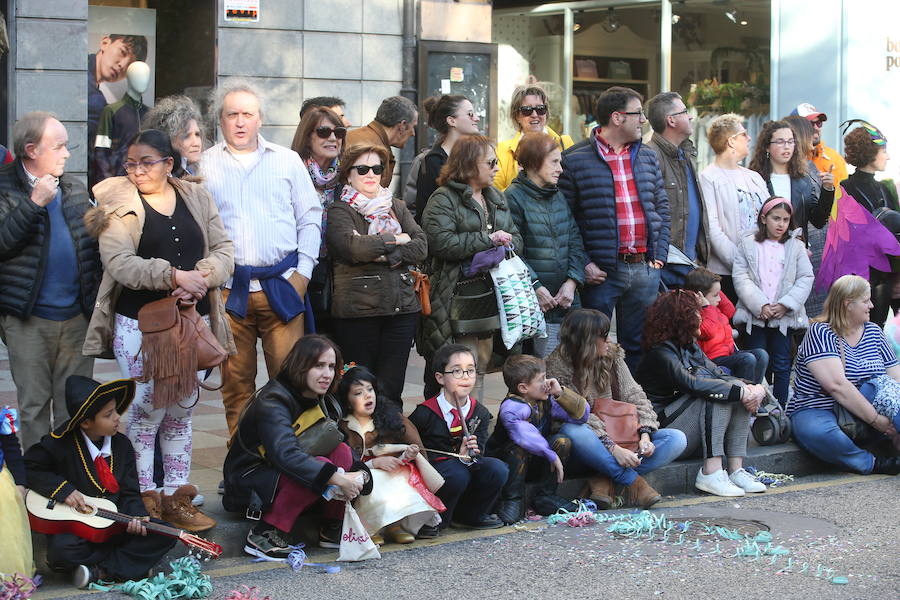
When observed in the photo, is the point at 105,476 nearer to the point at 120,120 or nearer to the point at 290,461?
the point at 290,461

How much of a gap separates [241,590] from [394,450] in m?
1.19

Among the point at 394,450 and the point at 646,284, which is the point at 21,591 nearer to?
the point at 394,450

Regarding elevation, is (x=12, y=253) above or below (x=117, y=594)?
above

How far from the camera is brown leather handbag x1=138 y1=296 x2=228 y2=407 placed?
610 cm

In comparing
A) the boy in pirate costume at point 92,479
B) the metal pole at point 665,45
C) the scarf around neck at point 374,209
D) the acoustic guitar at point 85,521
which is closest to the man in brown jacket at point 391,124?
the scarf around neck at point 374,209

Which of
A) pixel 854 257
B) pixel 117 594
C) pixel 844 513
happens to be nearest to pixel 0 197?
pixel 117 594

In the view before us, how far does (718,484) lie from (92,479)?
372cm

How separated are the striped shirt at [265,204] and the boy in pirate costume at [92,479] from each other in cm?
132

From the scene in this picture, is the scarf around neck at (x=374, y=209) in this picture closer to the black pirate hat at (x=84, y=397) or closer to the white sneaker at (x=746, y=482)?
the black pirate hat at (x=84, y=397)

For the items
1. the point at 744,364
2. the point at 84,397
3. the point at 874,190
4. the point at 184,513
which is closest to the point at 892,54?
the point at 874,190

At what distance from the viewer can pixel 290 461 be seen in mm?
6043

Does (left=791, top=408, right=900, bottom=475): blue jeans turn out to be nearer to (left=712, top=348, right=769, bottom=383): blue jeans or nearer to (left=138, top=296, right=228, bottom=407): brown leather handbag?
(left=712, top=348, right=769, bottom=383): blue jeans

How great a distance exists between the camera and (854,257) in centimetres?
1017

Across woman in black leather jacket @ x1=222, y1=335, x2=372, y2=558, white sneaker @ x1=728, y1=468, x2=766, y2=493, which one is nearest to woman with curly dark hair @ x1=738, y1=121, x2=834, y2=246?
white sneaker @ x1=728, y1=468, x2=766, y2=493
